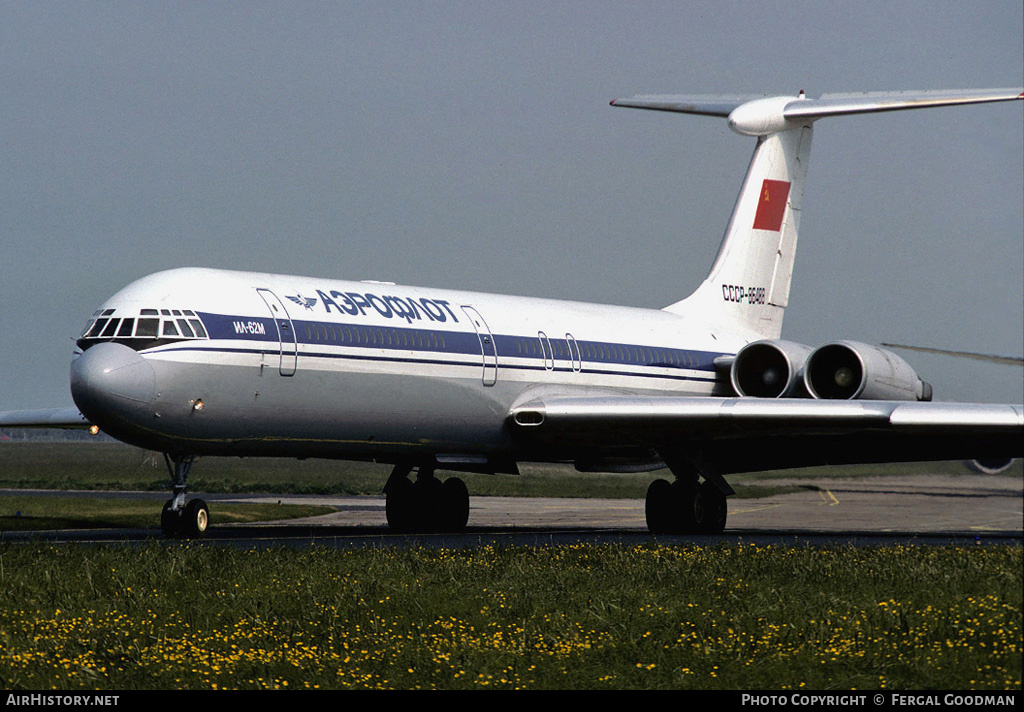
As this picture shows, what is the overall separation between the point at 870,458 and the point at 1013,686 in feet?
58.1

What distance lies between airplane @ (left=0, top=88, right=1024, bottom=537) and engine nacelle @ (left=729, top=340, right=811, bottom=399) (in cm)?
4

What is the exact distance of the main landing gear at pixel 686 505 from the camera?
25719mm

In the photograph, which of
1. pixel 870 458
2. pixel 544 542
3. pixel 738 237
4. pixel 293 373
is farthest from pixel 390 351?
pixel 738 237

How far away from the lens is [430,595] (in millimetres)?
12727

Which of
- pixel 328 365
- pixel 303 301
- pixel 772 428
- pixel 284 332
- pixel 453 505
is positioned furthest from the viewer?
pixel 453 505

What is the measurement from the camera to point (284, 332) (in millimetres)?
20844

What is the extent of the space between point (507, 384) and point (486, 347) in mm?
805

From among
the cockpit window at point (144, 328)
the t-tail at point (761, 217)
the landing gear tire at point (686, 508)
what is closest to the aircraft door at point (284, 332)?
the cockpit window at point (144, 328)

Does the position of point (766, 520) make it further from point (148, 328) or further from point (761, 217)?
point (148, 328)

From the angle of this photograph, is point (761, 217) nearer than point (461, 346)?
No

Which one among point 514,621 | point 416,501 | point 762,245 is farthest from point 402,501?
point 514,621

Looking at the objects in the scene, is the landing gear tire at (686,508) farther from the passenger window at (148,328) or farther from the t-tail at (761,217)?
the passenger window at (148,328)

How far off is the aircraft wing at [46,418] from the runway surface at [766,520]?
3.29 metres

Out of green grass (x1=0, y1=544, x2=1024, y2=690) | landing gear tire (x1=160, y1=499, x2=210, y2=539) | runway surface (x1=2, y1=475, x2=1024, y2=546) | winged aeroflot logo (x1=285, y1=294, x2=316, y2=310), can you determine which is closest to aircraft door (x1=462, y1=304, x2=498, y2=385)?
runway surface (x1=2, y1=475, x2=1024, y2=546)
